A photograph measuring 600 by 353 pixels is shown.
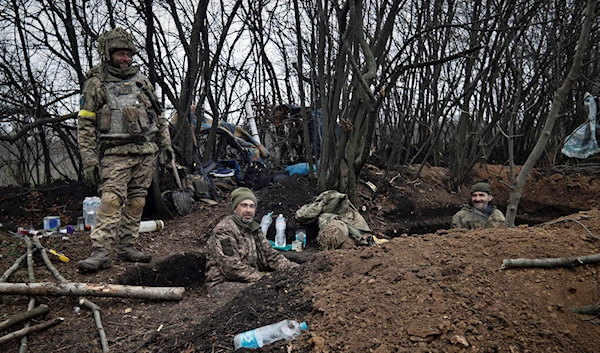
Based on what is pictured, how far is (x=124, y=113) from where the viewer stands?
14.5 feet

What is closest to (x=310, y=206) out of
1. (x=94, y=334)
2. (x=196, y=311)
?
(x=196, y=311)

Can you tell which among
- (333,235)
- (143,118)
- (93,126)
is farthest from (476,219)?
(93,126)

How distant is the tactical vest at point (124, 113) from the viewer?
14.3 ft

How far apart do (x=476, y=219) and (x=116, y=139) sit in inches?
157

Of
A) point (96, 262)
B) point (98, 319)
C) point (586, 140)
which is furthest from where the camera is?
point (586, 140)

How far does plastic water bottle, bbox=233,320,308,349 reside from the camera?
237 cm

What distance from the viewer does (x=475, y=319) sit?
215 cm

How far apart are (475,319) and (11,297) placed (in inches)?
127

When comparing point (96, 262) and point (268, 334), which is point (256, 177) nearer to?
point (96, 262)

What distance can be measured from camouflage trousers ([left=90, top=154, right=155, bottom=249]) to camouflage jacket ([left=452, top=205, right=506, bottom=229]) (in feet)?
11.6

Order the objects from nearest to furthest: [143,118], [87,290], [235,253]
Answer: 1. [87,290]
2. [235,253]
3. [143,118]

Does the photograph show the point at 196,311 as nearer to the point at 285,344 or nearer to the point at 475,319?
the point at 285,344

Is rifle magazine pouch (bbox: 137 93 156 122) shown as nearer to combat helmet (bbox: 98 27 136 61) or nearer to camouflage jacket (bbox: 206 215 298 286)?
combat helmet (bbox: 98 27 136 61)

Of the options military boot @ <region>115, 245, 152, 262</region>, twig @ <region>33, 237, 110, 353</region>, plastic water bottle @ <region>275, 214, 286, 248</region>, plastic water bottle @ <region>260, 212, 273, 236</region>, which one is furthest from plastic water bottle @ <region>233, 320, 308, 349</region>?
plastic water bottle @ <region>260, 212, 273, 236</region>
